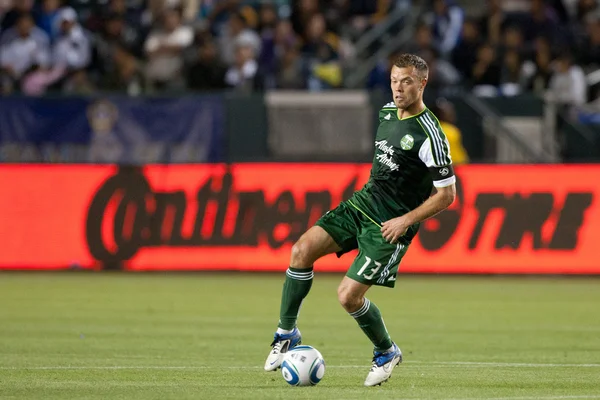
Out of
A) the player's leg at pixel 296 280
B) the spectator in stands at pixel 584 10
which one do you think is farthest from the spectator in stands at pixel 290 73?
the player's leg at pixel 296 280

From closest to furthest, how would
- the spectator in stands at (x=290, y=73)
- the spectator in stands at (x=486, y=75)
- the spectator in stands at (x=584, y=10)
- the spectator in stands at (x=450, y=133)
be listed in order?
1. the spectator in stands at (x=450, y=133)
2. the spectator in stands at (x=290, y=73)
3. the spectator in stands at (x=486, y=75)
4. the spectator in stands at (x=584, y=10)

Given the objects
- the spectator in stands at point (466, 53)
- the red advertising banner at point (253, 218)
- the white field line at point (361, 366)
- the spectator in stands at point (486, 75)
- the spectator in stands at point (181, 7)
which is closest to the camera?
the white field line at point (361, 366)

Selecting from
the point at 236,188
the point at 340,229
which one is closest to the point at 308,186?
the point at 236,188

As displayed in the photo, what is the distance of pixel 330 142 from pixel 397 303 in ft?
21.9

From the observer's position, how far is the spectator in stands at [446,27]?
80.1 feet

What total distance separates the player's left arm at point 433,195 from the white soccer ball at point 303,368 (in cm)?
95

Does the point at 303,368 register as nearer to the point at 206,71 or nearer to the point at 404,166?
the point at 404,166

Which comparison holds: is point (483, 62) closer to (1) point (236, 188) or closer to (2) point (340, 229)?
(1) point (236, 188)

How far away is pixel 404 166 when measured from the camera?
29.2ft

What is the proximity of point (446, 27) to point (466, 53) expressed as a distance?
36.6 inches

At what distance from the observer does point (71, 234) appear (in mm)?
19281

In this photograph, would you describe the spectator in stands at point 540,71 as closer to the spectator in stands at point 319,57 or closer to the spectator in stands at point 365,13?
the spectator in stands at point 365,13

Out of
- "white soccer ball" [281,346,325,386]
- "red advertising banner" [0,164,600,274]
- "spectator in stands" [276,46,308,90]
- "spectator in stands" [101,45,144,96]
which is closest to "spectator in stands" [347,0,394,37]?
"spectator in stands" [276,46,308,90]

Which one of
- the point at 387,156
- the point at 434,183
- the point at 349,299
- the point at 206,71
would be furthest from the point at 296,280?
the point at 206,71
